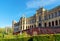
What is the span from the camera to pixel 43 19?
7231 centimetres

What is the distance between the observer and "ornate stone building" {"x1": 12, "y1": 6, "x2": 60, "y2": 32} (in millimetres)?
63625

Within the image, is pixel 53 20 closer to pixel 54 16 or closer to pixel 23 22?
pixel 54 16

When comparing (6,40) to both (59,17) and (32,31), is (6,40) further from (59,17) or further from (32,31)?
(59,17)

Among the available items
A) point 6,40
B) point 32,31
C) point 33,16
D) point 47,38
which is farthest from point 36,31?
point 33,16

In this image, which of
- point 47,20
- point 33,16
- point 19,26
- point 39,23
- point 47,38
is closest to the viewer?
point 47,38

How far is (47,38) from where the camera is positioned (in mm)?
24391

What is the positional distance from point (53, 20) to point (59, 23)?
11.8 ft

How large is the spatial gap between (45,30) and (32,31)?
3.39 m

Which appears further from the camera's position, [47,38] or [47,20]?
[47,20]

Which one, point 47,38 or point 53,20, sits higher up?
point 53,20

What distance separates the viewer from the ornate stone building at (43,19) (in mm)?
63625

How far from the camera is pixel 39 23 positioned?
74438 mm

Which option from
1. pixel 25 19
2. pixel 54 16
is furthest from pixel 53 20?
pixel 25 19

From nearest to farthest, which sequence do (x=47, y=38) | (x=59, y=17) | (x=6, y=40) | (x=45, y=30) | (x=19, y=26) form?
(x=47, y=38), (x=6, y=40), (x=45, y=30), (x=59, y=17), (x=19, y=26)
